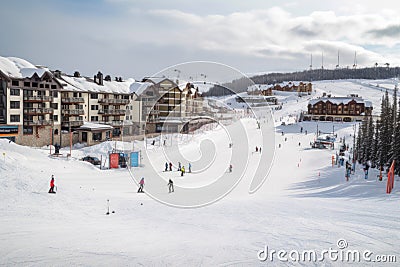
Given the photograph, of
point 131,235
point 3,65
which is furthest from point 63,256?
point 3,65

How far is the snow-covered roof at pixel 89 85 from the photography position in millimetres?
41375

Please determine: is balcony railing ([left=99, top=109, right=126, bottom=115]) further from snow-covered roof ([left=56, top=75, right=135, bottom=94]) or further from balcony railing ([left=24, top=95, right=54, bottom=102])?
balcony railing ([left=24, top=95, right=54, bottom=102])

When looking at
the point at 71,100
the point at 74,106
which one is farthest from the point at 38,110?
the point at 74,106

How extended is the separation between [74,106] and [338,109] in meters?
74.3

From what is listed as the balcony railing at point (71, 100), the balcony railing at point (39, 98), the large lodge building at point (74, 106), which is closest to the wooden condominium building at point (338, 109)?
the large lodge building at point (74, 106)

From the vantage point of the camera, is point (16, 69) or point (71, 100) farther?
point (71, 100)

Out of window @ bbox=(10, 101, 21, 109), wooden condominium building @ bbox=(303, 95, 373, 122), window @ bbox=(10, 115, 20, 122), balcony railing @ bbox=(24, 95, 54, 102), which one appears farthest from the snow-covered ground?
wooden condominium building @ bbox=(303, 95, 373, 122)

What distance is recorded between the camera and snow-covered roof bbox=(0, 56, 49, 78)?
33375 millimetres

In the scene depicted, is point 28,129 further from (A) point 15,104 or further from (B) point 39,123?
(A) point 15,104

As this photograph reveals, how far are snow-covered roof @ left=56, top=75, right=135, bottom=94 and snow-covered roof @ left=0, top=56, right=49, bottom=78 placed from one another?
5044mm

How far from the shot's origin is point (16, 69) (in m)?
34.7

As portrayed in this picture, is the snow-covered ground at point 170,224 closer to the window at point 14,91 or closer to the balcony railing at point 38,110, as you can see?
the balcony railing at point 38,110

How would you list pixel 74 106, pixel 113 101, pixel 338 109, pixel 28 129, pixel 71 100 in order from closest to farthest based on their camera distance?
pixel 28 129 < pixel 71 100 < pixel 74 106 < pixel 113 101 < pixel 338 109

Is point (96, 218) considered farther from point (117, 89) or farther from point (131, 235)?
point (117, 89)
